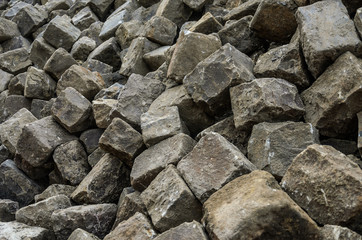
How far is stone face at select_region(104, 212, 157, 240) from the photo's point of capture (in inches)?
119

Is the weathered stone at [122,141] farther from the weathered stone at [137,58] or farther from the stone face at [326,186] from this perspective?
the weathered stone at [137,58]

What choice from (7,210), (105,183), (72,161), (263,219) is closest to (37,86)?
(72,161)

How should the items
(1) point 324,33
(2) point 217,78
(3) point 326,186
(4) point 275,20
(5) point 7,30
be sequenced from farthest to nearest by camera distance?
(5) point 7,30 < (4) point 275,20 < (2) point 217,78 < (1) point 324,33 < (3) point 326,186

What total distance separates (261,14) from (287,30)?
32 centimetres

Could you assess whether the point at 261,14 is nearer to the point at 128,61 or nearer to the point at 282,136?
the point at 282,136

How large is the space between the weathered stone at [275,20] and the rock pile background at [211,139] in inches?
0.4

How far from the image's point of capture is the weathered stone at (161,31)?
5.99 metres

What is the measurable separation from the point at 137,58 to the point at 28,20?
161 inches

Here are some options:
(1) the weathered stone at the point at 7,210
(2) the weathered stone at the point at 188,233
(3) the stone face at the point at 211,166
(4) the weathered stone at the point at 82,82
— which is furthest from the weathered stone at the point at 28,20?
(2) the weathered stone at the point at 188,233

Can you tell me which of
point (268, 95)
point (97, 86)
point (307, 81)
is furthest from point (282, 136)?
point (97, 86)

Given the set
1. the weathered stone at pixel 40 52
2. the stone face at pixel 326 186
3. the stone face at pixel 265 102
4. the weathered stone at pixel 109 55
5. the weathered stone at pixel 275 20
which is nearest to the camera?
the stone face at pixel 326 186

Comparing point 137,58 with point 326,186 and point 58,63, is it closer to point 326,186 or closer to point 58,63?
point 58,63

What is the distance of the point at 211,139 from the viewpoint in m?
3.31

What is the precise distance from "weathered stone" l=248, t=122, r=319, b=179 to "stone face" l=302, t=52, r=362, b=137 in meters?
0.19
